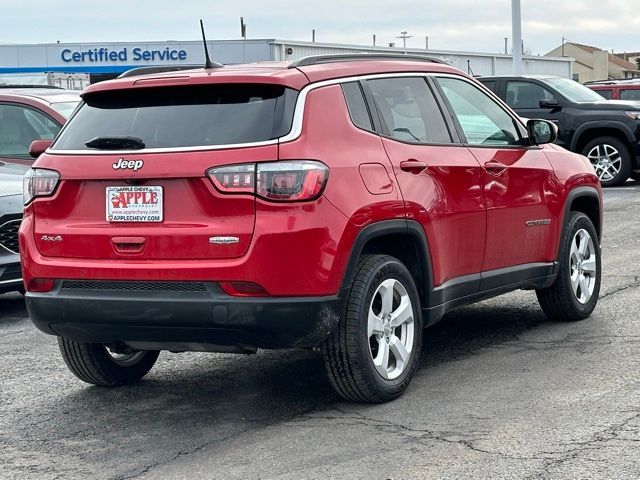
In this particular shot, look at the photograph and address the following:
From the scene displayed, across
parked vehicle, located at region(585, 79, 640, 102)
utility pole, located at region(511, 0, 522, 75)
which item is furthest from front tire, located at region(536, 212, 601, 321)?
utility pole, located at region(511, 0, 522, 75)

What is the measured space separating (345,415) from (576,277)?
2817mm

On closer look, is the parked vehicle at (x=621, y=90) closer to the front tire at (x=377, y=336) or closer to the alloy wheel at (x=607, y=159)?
the alloy wheel at (x=607, y=159)

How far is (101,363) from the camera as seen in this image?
21.4 feet

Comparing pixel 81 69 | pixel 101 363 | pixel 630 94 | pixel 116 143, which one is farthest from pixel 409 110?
pixel 81 69

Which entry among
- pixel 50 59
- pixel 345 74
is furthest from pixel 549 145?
pixel 50 59

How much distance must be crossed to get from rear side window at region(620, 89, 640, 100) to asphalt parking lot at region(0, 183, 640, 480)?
16372 mm

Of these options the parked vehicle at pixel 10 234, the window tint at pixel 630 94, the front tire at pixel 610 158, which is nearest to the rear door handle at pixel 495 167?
the parked vehicle at pixel 10 234

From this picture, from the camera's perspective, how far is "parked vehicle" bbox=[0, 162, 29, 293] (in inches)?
356

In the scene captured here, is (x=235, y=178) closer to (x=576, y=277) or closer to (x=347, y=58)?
(x=347, y=58)

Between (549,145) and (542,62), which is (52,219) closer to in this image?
(549,145)

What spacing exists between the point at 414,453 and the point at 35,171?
234cm

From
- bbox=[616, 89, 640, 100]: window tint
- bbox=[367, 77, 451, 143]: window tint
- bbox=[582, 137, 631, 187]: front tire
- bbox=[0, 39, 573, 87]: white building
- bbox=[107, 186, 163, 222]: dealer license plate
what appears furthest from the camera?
bbox=[0, 39, 573, 87]: white building

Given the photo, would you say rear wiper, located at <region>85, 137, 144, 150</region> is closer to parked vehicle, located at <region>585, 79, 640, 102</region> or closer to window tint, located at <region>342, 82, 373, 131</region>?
window tint, located at <region>342, 82, 373, 131</region>

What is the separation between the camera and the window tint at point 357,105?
6.02 m
